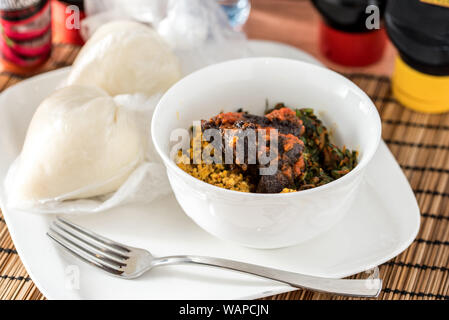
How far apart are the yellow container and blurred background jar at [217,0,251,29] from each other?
0.49 m

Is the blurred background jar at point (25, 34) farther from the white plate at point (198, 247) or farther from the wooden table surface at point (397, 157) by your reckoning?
the white plate at point (198, 247)

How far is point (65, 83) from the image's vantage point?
4.17ft

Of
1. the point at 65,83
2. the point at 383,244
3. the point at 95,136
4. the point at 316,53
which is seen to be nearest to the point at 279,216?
the point at 383,244

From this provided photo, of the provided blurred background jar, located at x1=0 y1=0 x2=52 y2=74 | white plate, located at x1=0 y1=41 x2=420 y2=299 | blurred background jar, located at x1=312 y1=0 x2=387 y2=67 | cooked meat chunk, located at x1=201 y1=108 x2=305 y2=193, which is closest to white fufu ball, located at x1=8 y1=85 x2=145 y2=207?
white plate, located at x1=0 y1=41 x2=420 y2=299

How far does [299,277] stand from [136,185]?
355 millimetres

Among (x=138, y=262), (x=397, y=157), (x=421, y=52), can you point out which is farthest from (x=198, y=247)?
(x=421, y=52)

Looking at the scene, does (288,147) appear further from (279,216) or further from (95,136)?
(95,136)

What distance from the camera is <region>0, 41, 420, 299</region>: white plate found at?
937 mm

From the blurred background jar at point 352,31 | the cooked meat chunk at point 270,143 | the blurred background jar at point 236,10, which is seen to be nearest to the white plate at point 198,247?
the cooked meat chunk at point 270,143

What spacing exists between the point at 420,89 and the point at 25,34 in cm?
99

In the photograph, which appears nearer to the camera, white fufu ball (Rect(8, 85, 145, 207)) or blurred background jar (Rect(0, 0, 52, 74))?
white fufu ball (Rect(8, 85, 145, 207))

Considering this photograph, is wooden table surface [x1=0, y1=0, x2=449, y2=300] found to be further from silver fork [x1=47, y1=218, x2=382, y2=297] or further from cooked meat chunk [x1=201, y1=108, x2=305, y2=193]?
cooked meat chunk [x1=201, y1=108, x2=305, y2=193]

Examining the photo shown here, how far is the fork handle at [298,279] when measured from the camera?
91 centimetres

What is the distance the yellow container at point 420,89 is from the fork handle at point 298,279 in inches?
24.4
